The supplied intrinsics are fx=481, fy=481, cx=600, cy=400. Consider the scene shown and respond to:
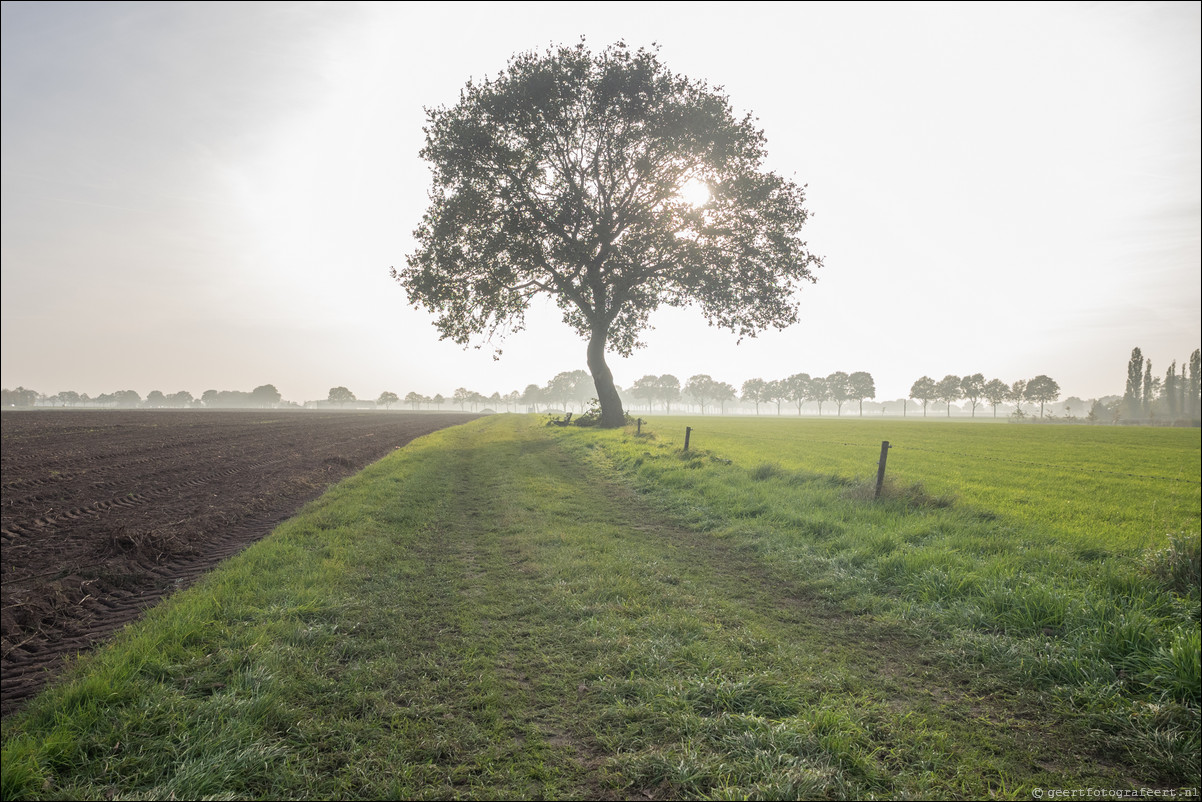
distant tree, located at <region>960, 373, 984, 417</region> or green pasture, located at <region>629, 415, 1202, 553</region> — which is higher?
distant tree, located at <region>960, 373, 984, 417</region>

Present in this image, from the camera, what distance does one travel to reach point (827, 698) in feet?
14.6

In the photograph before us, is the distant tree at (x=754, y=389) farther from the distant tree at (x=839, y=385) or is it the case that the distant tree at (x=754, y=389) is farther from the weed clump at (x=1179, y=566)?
the weed clump at (x=1179, y=566)

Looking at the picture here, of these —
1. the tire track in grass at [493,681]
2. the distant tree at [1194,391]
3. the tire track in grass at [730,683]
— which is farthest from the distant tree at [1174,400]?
the tire track in grass at [493,681]

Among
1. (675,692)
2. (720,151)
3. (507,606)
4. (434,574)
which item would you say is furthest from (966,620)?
(720,151)

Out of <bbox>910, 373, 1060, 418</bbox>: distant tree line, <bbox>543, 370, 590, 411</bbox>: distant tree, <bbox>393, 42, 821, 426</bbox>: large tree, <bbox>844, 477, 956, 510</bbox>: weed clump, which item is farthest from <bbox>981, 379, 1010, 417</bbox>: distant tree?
<bbox>844, 477, 956, 510</bbox>: weed clump

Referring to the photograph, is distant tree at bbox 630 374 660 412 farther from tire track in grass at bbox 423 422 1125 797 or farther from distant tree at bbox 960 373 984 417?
tire track in grass at bbox 423 422 1125 797

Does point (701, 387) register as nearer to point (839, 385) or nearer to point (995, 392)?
point (839, 385)

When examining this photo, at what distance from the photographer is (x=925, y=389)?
452ft

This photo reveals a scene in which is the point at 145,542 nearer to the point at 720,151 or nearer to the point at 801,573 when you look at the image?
the point at 801,573

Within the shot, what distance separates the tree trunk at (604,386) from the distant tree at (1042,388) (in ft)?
484

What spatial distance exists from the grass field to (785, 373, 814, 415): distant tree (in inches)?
5943

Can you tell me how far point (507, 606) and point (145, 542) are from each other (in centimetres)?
710

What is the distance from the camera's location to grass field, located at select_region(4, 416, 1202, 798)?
11.5 ft

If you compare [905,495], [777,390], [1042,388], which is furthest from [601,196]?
[1042,388]
